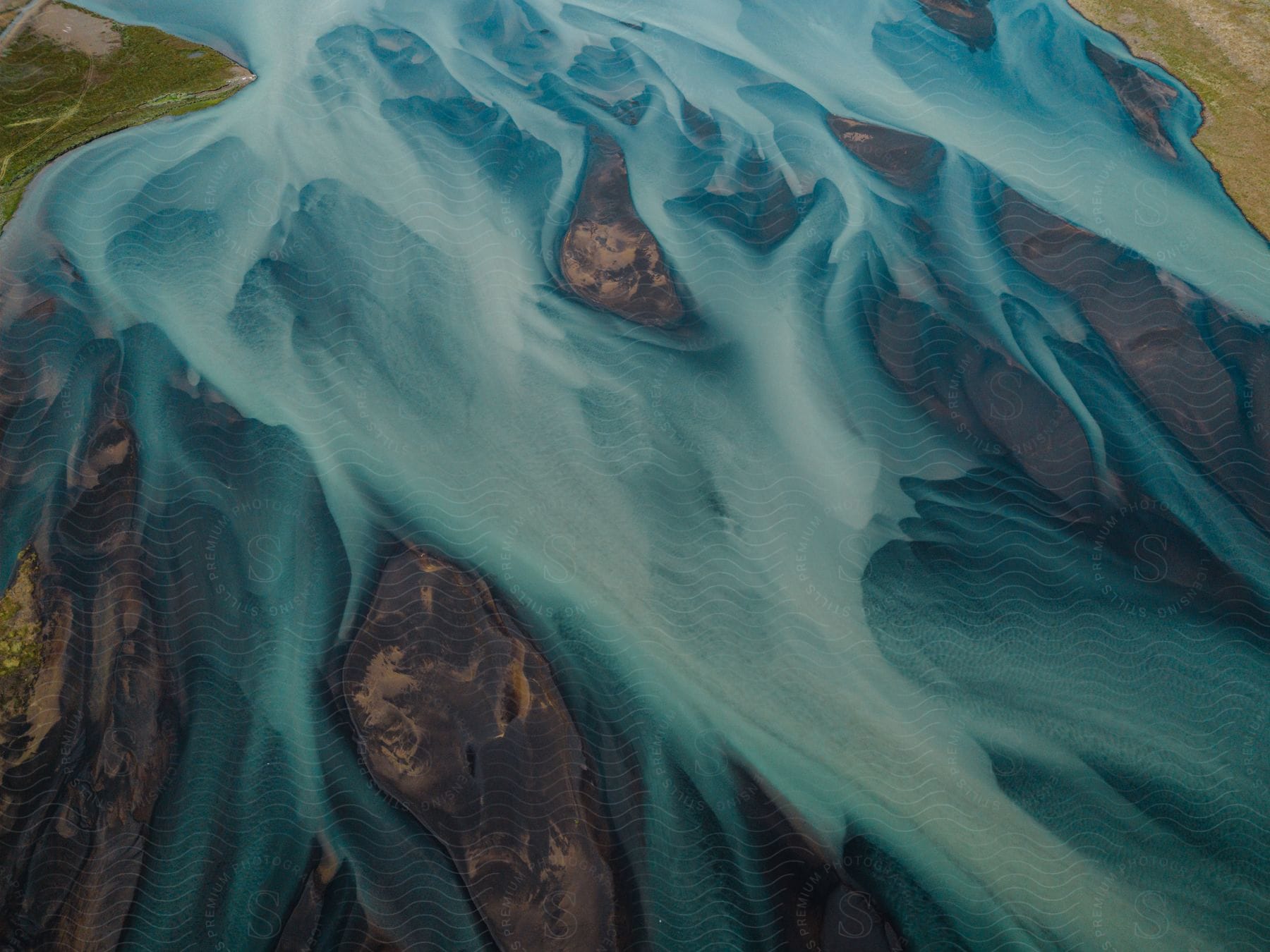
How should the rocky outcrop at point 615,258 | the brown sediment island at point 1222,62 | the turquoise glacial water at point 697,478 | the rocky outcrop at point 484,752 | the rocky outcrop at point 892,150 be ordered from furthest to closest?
1. the brown sediment island at point 1222,62
2. the rocky outcrop at point 892,150
3. the rocky outcrop at point 615,258
4. the turquoise glacial water at point 697,478
5. the rocky outcrop at point 484,752

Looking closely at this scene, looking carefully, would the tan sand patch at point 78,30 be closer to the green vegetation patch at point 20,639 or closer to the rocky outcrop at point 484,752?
the green vegetation patch at point 20,639

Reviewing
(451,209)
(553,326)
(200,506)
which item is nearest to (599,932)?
(200,506)

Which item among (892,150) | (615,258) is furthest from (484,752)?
(892,150)

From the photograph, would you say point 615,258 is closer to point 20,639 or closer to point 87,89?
point 20,639

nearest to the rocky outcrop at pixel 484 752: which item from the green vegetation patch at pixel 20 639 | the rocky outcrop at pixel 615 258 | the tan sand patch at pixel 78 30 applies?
the green vegetation patch at pixel 20 639

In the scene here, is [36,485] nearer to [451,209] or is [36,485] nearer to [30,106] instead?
[451,209]

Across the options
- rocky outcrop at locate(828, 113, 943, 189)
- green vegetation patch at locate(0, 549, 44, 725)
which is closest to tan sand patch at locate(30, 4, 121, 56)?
green vegetation patch at locate(0, 549, 44, 725)
